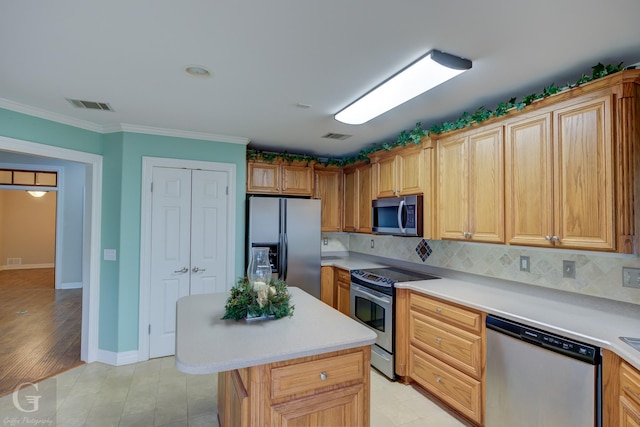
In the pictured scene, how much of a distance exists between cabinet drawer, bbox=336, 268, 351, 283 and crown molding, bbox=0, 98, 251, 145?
1.98 meters

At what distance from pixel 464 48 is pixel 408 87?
17.0 inches

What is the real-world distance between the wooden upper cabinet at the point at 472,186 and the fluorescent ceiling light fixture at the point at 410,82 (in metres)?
0.78

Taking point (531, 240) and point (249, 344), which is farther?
point (531, 240)

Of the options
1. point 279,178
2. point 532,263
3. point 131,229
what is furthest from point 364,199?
point 131,229

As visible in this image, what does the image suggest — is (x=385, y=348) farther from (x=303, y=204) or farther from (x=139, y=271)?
(x=139, y=271)

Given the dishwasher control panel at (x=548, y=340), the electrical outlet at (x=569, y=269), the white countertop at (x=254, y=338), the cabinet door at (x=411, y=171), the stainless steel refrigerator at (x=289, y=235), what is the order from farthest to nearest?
the stainless steel refrigerator at (x=289, y=235)
the cabinet door at (x=411, y=171)
the electrical outlet at (x=569, y=269)
the dishwasher control panel at (x=548, y=340)
the white countertop at (x=254, y=338)

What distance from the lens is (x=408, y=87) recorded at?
2.12 m

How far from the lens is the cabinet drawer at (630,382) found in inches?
55.5

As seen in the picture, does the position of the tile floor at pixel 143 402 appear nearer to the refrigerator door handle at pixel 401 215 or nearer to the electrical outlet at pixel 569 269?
the electrical outlet at pixel 569 269

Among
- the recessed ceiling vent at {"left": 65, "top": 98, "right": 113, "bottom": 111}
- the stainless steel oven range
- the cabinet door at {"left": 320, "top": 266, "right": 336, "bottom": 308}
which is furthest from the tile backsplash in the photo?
the recessed ceiling vent at {"left": 65, "top": 98, "right": 113, "bottom": 111}

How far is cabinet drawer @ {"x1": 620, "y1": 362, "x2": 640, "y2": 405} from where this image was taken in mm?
1410

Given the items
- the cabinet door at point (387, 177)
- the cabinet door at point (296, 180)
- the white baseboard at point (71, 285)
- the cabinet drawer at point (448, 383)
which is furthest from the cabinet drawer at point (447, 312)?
the white baseboard at point (71, 285)

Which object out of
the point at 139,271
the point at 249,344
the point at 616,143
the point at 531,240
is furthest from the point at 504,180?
the point at 139,271

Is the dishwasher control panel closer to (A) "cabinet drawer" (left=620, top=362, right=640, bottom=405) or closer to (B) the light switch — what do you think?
(A) "cabinet drawer" (left=620, top=362, right=640, bottom=405)
